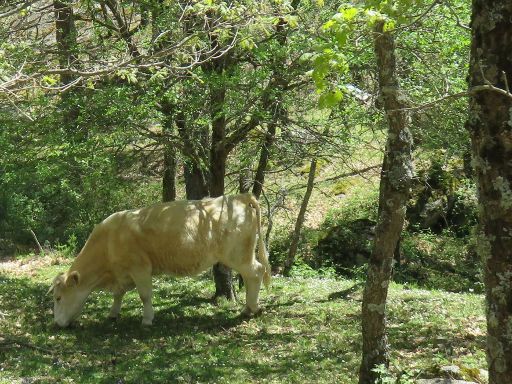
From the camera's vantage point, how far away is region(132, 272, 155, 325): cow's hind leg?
12438 mm

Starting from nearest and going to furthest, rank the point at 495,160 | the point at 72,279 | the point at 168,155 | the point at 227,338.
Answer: the point at 495,160 < the point at 227,338 < the point at 72,279 < the point at 168,155

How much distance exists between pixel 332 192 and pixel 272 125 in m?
15.2

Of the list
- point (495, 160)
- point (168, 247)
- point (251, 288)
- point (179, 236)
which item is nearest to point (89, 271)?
point (168, 247)

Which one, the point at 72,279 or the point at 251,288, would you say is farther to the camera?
the point at 251,288

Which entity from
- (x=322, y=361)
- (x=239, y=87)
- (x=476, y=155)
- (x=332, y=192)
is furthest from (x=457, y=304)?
(x=332, y=192)

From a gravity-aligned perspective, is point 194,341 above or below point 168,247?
below

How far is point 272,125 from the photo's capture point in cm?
1321

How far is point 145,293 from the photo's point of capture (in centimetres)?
1255

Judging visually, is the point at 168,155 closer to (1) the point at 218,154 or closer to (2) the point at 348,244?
(1) the point at 218,154

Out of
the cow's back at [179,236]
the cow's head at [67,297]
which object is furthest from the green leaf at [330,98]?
the cow's head at [67,297]

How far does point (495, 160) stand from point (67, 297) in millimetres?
9669

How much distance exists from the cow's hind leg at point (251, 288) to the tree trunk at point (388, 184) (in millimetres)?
5050

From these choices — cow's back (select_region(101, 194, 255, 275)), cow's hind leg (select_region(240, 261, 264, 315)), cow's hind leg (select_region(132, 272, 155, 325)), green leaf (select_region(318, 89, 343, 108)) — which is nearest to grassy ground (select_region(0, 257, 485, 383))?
cow's hind leg (select_region(132, 272, 155, 325))

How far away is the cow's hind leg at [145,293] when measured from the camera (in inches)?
490
